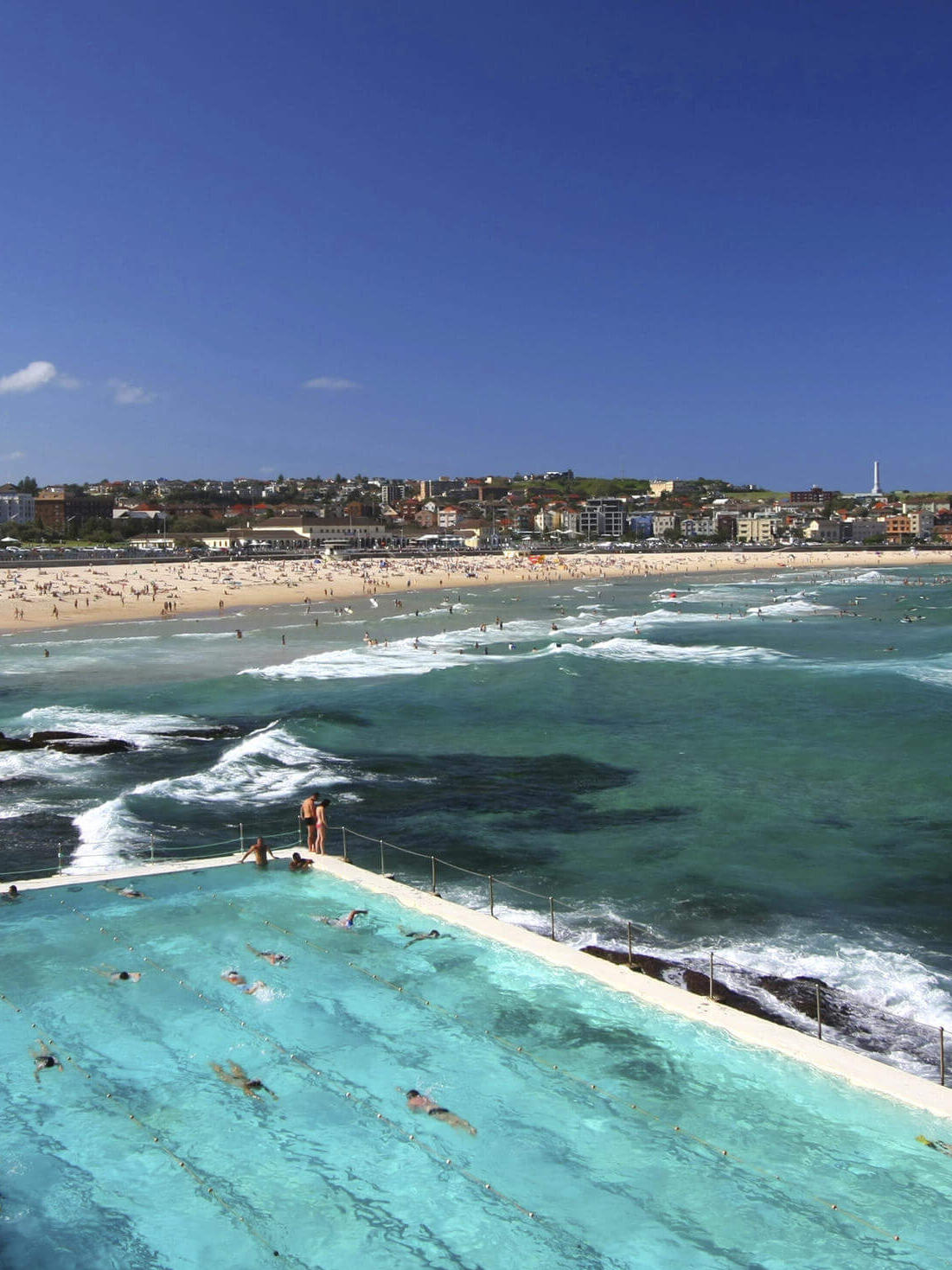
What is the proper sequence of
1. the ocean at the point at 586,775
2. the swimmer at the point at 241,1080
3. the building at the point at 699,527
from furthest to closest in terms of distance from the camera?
the building at the point at 699,527 < the ocean at the point at 586,775 < the swimmer at the point at 241,1080

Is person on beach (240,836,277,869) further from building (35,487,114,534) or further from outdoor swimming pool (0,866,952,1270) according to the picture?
building (35,487,114,534)

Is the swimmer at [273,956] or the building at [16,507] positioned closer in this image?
the swimmer at [273,956]

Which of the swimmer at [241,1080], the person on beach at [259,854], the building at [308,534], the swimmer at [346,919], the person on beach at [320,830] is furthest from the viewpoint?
the building at [308,534]

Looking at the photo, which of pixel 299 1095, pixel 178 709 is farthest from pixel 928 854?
pixel 178 709

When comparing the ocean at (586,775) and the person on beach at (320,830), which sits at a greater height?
the person on beach at (320,830)

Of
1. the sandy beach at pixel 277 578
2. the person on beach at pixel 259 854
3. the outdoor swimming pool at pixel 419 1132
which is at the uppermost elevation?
the sandy beach at pixel 277 578

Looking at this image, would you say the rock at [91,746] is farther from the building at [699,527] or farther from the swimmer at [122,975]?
the building at [699,527]

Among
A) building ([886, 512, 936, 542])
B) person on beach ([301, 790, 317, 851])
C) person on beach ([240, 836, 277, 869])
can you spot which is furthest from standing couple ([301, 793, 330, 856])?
building ([886, 512, 936, 542])

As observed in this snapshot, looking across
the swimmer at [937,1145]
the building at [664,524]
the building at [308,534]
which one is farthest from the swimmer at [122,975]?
the building at [664,524]
